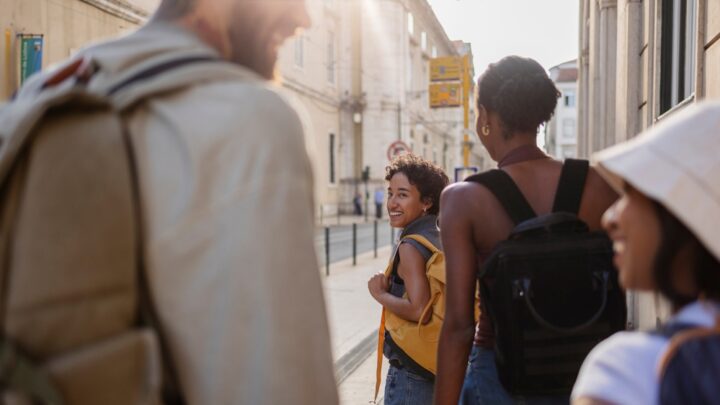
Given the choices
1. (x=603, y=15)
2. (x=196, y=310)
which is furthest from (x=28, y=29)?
(x=196, y=310)

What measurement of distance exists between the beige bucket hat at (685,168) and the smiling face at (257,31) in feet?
2.37

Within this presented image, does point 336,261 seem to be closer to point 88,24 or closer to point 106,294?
point 88,24

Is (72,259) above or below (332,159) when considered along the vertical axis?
below

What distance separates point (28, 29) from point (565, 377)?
14.8 m

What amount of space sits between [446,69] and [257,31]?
2399 cm

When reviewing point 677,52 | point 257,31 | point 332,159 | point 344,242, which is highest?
point 677,52

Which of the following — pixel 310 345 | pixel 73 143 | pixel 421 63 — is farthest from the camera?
pixel 421 63

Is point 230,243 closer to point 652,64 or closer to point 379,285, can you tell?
point 379,285

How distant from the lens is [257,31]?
149 centimetres

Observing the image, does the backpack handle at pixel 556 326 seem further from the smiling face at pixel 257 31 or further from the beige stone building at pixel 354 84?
the beige stone building at pixel 354 84

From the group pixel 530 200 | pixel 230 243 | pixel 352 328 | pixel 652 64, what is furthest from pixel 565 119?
pixel 230 243

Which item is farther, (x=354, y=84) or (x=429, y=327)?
(x=354, y=84)

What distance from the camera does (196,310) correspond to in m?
1.19

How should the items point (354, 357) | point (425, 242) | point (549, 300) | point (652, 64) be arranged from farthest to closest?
point (354, 357) < point (652, 64) < point (425, 242) < point (549, 300)
